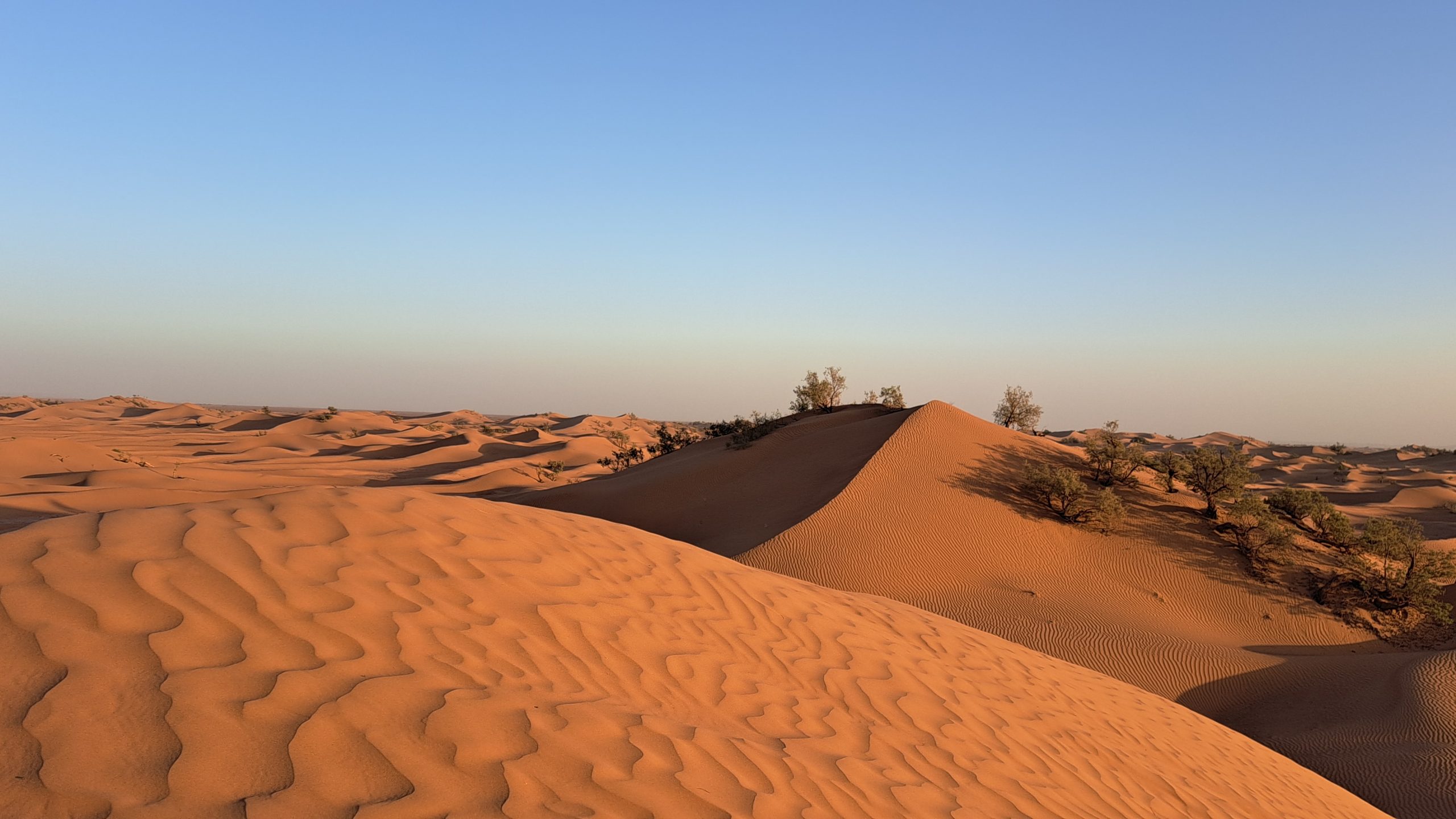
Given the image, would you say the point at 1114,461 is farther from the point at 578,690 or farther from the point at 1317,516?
the point at 578,690

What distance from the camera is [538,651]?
3697 mm

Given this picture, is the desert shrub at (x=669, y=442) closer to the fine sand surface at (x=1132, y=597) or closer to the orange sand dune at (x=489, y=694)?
the fine sand surface at (x=1132, y=597)

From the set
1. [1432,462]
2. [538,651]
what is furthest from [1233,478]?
[1432,462]

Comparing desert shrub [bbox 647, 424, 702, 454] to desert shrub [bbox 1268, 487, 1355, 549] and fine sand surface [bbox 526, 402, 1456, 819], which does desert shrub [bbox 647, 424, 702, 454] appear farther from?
desert shrub [bbox 1268, 487, 1355, 549]

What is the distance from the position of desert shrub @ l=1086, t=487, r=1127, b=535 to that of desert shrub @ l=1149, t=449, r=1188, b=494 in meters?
2.01

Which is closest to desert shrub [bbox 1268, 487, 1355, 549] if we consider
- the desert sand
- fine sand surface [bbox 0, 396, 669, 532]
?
the desert sand

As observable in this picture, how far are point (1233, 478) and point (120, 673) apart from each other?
16.4m

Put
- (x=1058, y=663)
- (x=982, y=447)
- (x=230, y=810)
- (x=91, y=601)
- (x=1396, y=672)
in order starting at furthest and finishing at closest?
(x=982, y=447)
(x=1396, y=672)
(x=1058, y=663)
(x=91, y=601)
(x=230, y=810)

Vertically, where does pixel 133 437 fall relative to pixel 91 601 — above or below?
below

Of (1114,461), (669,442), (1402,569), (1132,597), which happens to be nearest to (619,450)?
(669,442)

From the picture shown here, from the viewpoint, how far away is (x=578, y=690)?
344 cm

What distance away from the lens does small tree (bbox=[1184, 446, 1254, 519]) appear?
1439cm

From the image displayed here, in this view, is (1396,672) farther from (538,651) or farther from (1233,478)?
(538,651)

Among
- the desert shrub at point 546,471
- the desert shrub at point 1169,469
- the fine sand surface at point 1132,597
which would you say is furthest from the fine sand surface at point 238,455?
the desert shrub at point 1169,469
